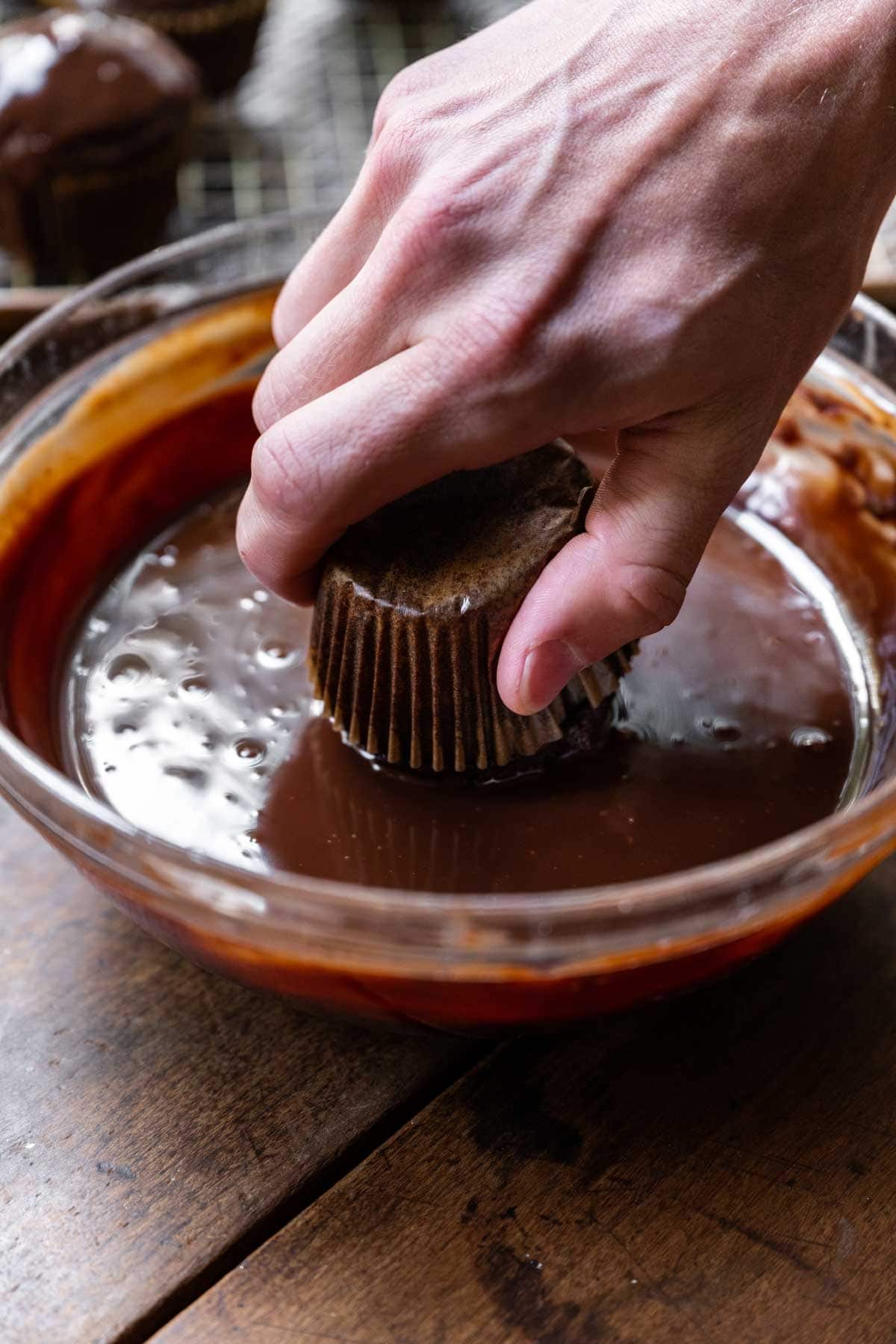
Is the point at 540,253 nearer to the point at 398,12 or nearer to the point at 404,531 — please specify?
the point at 404,531

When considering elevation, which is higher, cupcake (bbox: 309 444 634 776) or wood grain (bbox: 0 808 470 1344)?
cupcake (bbox: 309 444 634 776)

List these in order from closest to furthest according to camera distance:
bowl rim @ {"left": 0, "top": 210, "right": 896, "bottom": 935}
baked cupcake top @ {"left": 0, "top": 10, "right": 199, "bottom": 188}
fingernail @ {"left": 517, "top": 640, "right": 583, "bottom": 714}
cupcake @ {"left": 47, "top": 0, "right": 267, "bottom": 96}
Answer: bowl rim @ {"left": 0, "top": 210, "right": 896, "bottom": 935}
fingernail @ {"left": 517, "top": 640, "right": 583, "bottom": 714}
baked cupcake top @ {"left": 0, "top": 10, "right": 199, "bottom": 188}
cupcake @ {"left": 47, "top": 0, "right": 267, "bottom": 96}

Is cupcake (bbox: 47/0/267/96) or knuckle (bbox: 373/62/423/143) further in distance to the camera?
cupcake (bbox: 47/0/267/96)

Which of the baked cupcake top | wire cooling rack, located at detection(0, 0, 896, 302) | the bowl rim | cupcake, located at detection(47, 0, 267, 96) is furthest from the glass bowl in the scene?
cupcake, located at detection(47, 0, 267, 96)

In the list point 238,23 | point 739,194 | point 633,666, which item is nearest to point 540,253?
point 739,194

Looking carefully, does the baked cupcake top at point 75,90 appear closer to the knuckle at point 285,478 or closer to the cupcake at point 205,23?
the cupcake at point 205,23

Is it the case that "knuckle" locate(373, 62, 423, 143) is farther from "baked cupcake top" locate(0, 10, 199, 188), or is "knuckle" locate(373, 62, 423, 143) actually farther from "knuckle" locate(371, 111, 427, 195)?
"baked cupcake top" locate(0, 10, 199, 188)

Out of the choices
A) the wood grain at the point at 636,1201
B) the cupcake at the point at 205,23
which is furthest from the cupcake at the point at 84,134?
the wood grain at the point at 636,1201
